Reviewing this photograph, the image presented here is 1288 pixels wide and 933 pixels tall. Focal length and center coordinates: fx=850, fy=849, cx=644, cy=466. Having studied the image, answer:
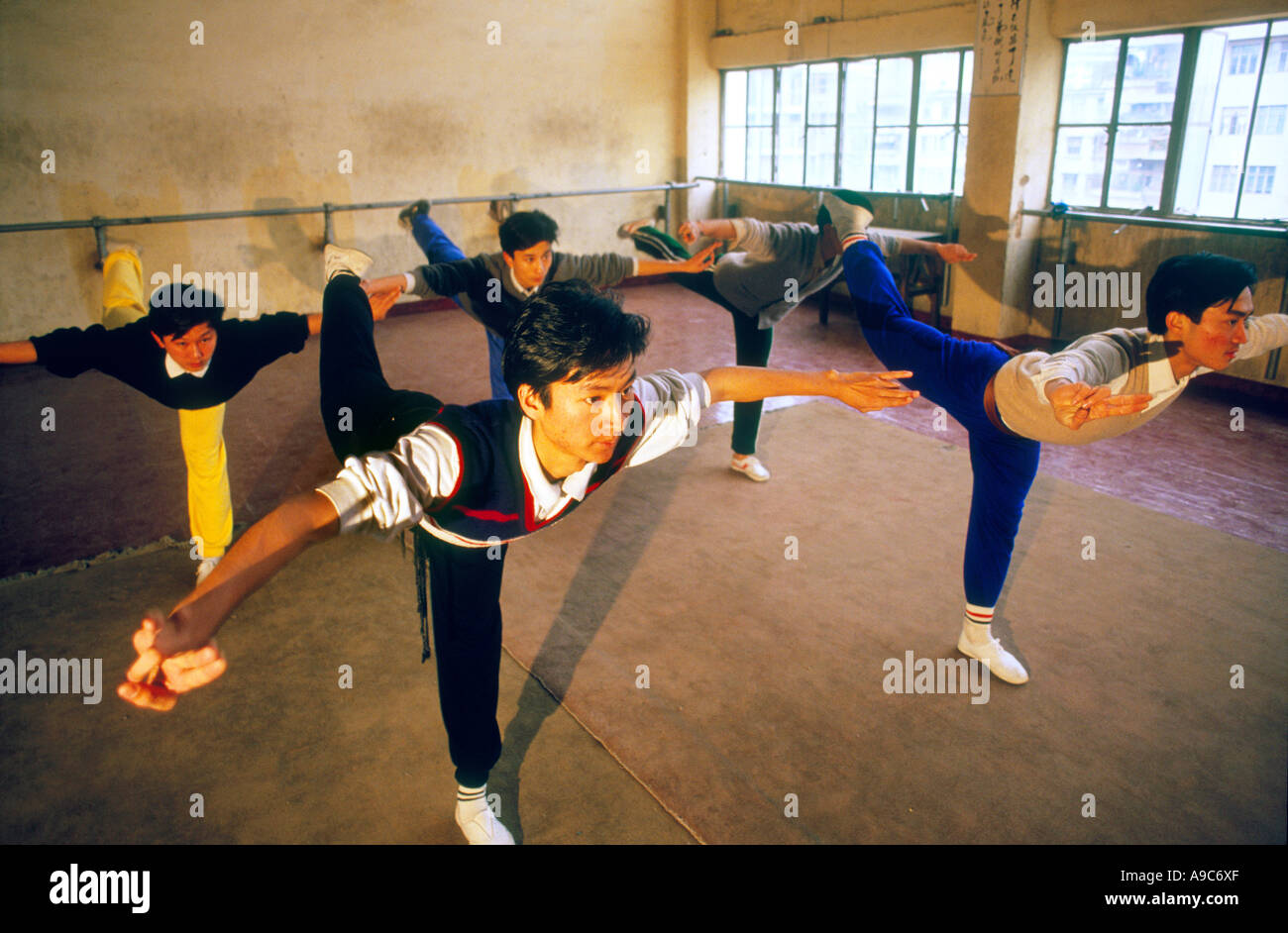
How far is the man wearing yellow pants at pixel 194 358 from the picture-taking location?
264 centimetres

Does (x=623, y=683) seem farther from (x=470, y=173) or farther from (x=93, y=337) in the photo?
(x=470, y=173)

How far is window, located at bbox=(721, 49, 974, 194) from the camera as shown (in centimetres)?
683

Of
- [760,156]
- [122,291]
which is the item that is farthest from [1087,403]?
[760,156]

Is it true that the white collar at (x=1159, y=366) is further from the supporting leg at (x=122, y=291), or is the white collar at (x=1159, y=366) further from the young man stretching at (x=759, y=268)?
the supporting leg at (x=122, y=291)

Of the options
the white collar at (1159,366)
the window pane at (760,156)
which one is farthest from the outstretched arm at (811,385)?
the window pane at (760,156)

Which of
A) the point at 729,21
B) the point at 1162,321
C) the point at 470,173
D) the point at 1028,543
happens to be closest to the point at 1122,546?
the point at 1028,543

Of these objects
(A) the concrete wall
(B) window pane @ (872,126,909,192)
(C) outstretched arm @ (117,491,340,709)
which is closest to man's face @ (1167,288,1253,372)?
(C) outstretched arm @ (117,491,340,709)

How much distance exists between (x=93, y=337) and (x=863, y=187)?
6.53 meters

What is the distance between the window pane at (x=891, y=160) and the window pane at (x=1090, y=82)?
Result: 1526 millimetres

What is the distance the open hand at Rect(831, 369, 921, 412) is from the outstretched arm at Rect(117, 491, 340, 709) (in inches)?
46.5

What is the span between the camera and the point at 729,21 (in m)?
8.41

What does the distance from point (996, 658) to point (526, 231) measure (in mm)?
2215

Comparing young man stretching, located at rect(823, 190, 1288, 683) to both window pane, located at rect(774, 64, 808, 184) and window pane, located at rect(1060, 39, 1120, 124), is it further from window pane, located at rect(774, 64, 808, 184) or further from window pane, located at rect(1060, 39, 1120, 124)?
window pane, located at rect(774, 64, 808, 184)

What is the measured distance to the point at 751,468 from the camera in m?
4.08
